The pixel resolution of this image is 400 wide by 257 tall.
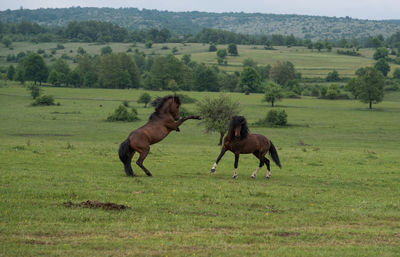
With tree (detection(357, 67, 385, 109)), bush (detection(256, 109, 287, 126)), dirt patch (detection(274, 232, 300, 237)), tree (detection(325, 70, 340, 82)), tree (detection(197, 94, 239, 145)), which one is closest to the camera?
dirt patch (detection(274, 232, 300, 237))

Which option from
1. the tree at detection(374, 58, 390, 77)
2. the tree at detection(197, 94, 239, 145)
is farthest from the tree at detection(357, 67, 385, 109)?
the tree at detection(374, 58, 390, 77)

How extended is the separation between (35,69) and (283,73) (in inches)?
2914

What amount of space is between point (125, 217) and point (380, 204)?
319 inches

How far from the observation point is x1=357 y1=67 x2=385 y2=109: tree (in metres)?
90.9

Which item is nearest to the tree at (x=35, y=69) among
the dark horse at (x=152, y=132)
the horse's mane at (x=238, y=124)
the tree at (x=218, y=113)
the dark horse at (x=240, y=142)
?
the tree at (x=218, y=113)

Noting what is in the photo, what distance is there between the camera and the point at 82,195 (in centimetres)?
1434

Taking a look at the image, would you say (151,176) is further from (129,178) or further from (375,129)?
(375,129)

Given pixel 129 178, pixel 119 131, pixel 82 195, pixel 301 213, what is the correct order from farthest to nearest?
pixel 119 131
pixel 129 178
pixel 82 195
pixel 301 213

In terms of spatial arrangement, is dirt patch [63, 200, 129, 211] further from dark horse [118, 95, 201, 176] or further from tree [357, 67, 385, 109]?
tree [357, 67, 385, 109]

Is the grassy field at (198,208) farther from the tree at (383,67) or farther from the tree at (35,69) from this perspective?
the tree at (383,67)

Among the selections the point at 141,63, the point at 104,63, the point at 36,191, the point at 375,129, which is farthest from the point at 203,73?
the point at 36,191

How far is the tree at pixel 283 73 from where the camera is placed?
151250 mm

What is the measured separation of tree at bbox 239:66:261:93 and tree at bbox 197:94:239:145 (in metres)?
79.8

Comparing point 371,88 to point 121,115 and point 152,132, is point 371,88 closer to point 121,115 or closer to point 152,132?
point 121,115
